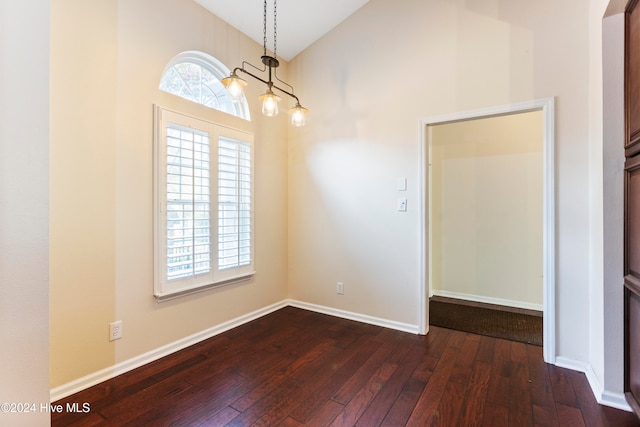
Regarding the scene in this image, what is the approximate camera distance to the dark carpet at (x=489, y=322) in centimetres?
282

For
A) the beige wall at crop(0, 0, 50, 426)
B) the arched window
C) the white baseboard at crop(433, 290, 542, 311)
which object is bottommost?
the white baseboard at crop(433, 290, 542, 311)

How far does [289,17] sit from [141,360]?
3.35 m

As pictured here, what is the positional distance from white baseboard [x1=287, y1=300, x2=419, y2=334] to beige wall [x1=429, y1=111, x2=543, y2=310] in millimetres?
1421

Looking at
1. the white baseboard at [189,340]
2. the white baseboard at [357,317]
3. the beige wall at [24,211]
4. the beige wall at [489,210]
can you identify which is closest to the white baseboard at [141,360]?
the white baseboard at [189,340]

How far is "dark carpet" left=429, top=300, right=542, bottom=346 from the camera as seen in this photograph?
2.82m

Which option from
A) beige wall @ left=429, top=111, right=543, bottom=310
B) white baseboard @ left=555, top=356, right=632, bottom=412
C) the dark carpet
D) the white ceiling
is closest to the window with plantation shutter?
the white ceiling

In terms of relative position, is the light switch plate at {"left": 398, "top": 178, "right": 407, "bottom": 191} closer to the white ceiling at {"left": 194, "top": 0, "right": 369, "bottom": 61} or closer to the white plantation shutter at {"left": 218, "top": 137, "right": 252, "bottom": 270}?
the white plantation shutter at {"left": 218, "top": 137, "right": 252, "bottom": 270}

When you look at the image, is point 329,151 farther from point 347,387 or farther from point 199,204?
point 347,387

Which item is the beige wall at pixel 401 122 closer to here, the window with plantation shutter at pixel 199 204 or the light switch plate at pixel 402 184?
the light switch plate at pixel 402 184

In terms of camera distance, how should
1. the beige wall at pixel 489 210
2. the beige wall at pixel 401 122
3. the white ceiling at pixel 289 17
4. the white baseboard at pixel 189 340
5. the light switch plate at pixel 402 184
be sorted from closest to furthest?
the white baseboard at pixel 189 340 < the beige wall at pixel 401 122 < the white ceiling at pixel 289 17 < the light switch plate at pixel 402 184 < the beige wall at pixel 489 210

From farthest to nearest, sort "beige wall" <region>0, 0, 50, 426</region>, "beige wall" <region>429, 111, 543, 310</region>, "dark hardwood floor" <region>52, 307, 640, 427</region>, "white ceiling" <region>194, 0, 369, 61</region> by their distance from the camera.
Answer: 1. "beige wall" <region>429, 111, 543, 310</region>
2. "white ceiling" <region>194, 0, 369, 61</region>
3. "dark hardwood floor" <region>52, 307, 640, 427</region>
4. "beige wall" <region>0, 0, 50, 426</region>

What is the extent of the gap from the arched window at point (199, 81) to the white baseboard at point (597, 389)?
3.30m

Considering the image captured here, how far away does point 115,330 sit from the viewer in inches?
84.2

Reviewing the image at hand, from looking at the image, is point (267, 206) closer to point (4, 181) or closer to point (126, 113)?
point (126, 113)
